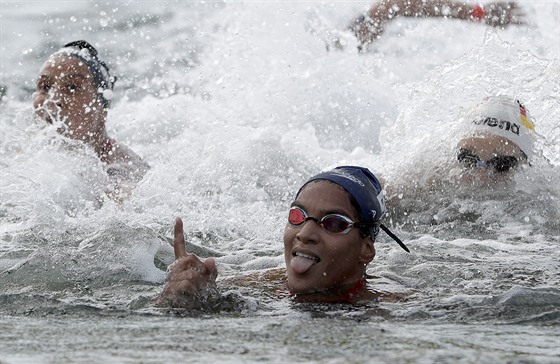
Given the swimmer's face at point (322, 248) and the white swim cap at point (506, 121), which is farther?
the white swim cap at point (506, 121)

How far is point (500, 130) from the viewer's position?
7.86m

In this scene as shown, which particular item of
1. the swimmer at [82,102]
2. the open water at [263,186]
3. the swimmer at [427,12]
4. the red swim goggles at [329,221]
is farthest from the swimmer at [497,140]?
the swimmer at [82,102]

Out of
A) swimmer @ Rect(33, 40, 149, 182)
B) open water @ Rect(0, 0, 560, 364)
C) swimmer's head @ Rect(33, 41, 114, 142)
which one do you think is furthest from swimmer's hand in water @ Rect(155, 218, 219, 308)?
swimmer's head @ Rect(33, 41, 114, 142)

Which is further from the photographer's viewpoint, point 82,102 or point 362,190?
point 82,102

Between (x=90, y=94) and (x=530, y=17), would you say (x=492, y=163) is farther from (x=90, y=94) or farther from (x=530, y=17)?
(x=530, y=17)

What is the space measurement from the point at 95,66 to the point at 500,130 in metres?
3.94

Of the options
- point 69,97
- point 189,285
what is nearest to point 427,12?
point 69,97

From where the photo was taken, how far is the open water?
362 centimetres

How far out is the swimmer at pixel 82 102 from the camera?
8.87 meters

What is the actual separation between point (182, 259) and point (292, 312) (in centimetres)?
58

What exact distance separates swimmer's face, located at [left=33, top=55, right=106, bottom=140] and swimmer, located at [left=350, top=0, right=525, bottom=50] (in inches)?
114

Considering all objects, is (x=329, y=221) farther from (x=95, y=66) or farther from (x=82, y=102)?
(x=95, y=66)

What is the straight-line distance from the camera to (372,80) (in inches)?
486

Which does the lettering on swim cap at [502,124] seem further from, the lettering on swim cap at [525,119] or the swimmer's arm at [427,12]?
the swimmer's arm at [427,12]
